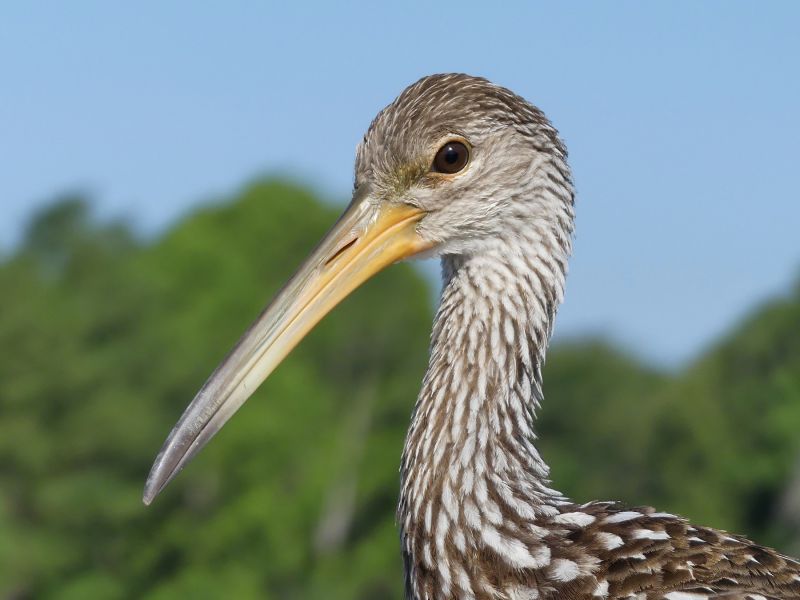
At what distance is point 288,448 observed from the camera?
78375mm

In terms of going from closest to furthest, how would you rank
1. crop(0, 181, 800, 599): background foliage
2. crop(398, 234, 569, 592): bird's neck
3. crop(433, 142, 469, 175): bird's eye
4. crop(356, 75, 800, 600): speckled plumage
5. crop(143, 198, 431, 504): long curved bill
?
crop(143, 198, 431, 504): long curved bill → crop(356, 75, 800, 600): speckled plumage → crop(398, 234, 569, 592): bird's neck → crop(433, 142, 469, 175): bird's eye → crop(0, 181, 800, 599): background foliage

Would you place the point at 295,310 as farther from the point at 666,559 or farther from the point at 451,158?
the point at 666,559

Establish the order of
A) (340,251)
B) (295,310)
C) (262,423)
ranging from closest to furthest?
1. (295,310)
2. (340,251)
3. (262,423)

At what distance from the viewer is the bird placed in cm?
625

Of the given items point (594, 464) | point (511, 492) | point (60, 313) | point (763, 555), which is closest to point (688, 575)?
point (763, 555)

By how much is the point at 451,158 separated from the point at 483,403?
111 cm

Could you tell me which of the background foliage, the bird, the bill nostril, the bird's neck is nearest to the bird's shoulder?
the bird

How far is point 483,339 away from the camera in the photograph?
259 inches

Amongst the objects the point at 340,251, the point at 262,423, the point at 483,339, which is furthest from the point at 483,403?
the point at 262,423

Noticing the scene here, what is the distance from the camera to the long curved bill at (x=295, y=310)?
242 inches

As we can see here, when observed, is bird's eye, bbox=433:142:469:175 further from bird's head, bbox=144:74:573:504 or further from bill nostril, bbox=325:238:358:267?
bill nostril, bbox=325:238:358:267

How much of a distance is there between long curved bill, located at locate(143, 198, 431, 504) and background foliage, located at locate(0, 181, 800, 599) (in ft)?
188

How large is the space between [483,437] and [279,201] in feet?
294

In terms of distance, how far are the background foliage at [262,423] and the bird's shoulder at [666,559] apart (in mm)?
57747
